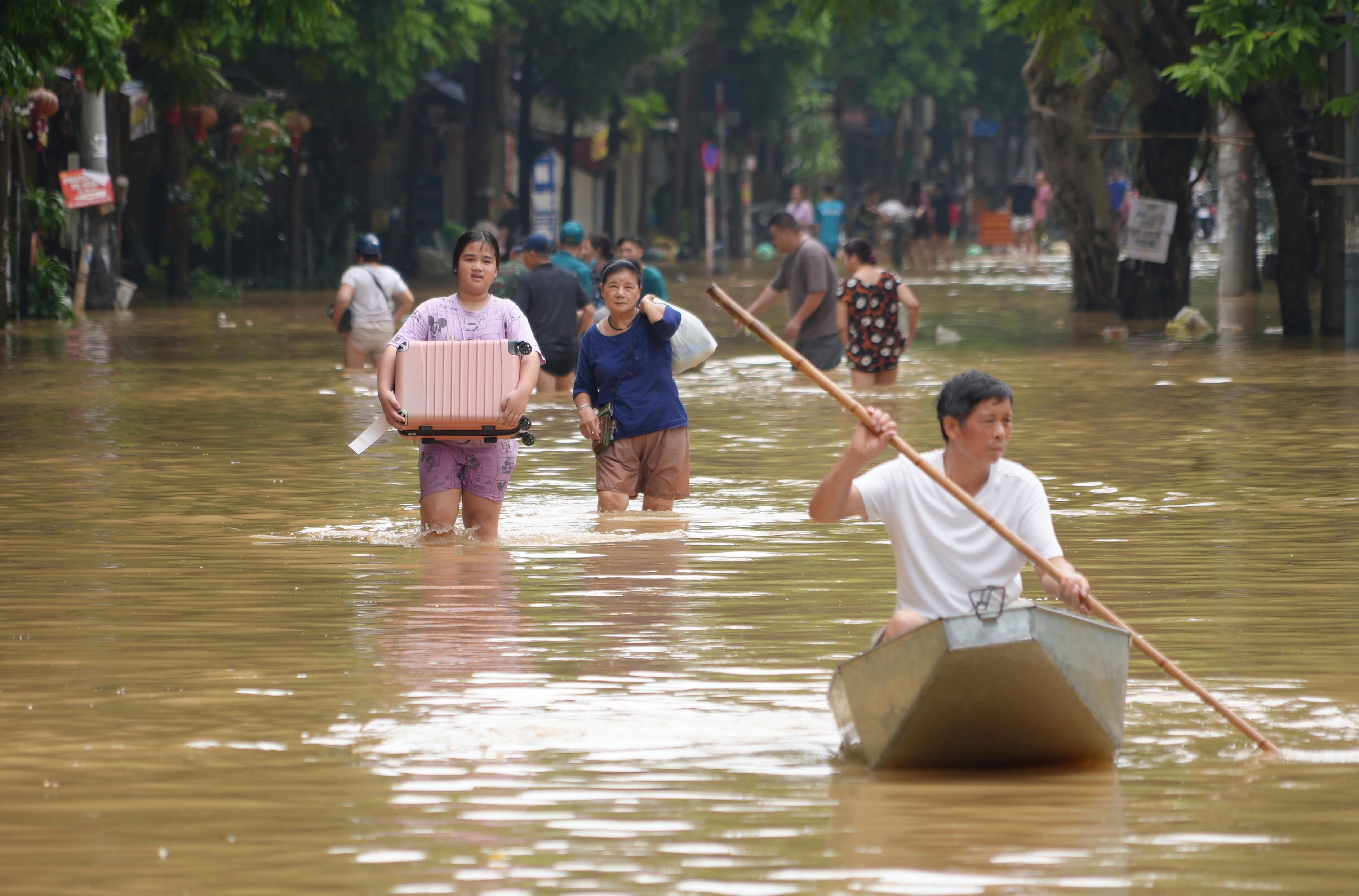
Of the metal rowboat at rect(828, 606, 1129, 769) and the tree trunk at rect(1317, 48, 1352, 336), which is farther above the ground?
the tree trunk at rect(1317, 48, 1352, 336)

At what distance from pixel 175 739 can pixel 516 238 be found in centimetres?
3611

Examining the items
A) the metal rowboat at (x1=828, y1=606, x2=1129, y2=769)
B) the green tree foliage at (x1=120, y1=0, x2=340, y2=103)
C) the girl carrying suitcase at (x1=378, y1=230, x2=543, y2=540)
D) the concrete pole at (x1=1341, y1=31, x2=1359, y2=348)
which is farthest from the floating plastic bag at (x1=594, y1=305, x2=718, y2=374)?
the green tree foliage at (x1=120, y1=0, x2=340, y2=103)

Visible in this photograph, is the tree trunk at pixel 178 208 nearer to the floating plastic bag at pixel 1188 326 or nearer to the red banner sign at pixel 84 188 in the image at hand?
the red banner sign at pixel 84 188

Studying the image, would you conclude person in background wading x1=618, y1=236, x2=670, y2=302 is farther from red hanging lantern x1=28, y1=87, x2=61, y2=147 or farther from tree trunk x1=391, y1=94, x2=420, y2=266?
tree trunk x1=391, y1=94, x2=420, y2=266

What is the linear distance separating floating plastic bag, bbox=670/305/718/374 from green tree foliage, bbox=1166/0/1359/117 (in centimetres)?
1004

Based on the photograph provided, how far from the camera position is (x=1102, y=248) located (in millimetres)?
27891

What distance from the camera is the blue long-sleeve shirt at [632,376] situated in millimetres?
10227

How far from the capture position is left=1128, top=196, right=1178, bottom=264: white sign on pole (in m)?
25.0

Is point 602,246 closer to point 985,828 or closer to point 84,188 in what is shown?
point 84,188

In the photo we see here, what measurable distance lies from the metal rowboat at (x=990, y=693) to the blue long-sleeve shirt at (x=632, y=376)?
4485mm

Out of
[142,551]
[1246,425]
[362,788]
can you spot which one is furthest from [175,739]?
[1246,425]

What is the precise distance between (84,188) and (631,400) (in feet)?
59.9

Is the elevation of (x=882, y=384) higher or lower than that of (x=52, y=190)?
lower

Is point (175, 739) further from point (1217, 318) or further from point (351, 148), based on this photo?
point (351, 148)
